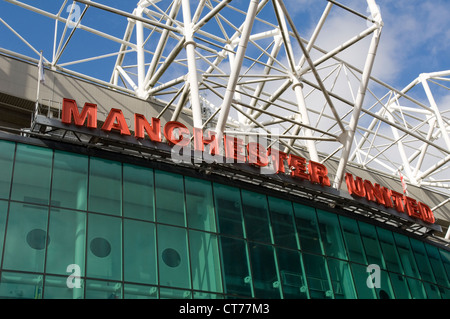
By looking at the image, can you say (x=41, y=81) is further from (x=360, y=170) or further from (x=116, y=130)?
(x=360, y=170)

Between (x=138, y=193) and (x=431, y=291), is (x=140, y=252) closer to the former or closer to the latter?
(x=138, y=193)

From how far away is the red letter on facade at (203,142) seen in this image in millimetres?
32312

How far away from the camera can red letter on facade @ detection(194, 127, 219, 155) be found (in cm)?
3231

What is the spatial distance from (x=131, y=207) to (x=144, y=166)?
8.28ft

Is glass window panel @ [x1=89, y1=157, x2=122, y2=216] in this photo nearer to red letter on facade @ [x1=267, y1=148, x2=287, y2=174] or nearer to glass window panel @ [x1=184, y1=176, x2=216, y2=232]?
glass window panel @ [x1=184, y1=176, x2=216, y2=232]

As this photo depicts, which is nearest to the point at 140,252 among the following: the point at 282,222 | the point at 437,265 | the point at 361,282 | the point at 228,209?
the point at 228,209

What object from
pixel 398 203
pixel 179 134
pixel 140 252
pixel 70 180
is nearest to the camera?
pixel 140 252

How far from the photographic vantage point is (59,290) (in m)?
25.2

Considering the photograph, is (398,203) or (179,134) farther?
(398,203)


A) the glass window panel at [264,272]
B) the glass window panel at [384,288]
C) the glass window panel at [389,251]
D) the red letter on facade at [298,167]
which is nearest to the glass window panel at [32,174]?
the glass window panel at [264,272]

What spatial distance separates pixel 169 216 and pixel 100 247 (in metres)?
3.87

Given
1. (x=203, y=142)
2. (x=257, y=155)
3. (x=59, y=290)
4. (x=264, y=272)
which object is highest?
(x=203, y=142)

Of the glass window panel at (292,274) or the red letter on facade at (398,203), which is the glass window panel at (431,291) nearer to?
the red letter on facade at (398,203)
